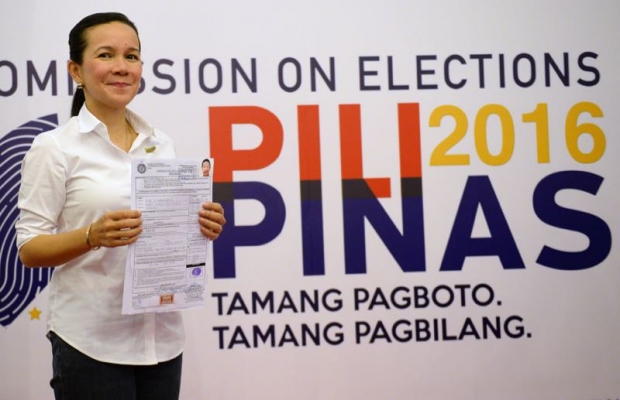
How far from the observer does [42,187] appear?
1.42m

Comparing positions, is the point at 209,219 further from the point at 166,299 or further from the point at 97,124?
the point at 97,124

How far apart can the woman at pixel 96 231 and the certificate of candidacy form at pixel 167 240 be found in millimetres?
39

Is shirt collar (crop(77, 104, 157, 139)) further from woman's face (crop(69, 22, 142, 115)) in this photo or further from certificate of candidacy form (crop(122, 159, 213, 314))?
certificate of candidacy form (crop(122, 159, 213, 314))

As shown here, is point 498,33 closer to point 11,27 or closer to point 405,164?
point 405,164

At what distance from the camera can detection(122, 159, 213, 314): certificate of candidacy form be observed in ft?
4.75

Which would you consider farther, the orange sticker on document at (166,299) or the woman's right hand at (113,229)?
the orange sticker on document at (166,299)

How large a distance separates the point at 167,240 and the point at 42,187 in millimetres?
295

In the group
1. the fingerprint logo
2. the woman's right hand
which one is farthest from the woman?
the fingerprint logo

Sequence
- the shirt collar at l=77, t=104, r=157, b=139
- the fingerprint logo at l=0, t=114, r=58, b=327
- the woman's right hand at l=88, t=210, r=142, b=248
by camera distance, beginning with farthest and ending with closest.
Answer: the fingerprint logo at l=0, t=114, r=58, b=327 → the shirt collar at l=77, t=104, r=157, b=139 → the woman's right hand at l=88, t=210, r=142, b=248

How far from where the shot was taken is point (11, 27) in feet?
9.03

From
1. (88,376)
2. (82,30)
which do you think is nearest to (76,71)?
(82,30)

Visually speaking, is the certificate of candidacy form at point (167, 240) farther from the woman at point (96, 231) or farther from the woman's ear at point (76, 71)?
the woman's ear at point (76, 71)

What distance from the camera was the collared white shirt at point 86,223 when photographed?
1.44 metres

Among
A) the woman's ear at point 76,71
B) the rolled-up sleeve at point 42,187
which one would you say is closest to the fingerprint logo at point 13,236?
the woman's ear at point 76,71
